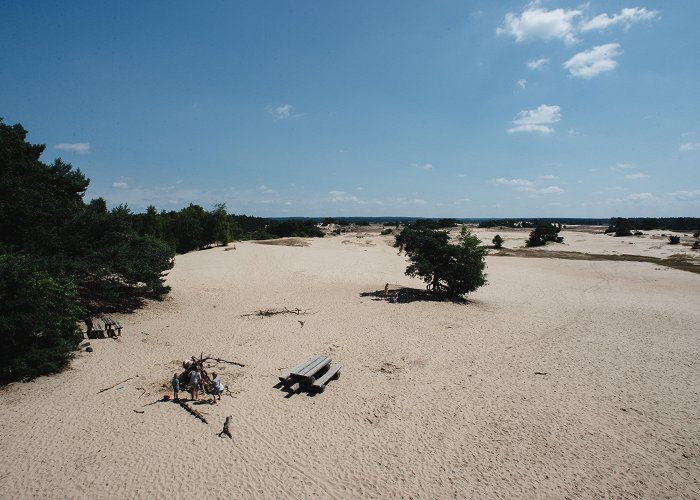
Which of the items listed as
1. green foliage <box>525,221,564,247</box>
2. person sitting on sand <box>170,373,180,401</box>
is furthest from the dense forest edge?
green foliage <box>525,221,564,247</box>

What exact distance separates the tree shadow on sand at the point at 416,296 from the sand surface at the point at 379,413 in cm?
335

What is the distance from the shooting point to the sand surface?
937cm

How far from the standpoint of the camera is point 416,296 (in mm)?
29688

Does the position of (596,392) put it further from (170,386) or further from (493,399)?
(170,386)

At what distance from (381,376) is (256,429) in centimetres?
591

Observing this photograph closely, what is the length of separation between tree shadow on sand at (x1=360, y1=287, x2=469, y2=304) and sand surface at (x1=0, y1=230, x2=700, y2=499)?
11.0 ft

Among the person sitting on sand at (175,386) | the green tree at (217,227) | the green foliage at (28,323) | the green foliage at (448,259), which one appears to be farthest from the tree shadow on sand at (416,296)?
the green tree at (217,227)

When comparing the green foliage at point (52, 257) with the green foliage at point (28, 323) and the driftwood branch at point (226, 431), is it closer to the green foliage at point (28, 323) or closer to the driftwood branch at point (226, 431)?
the green foliage at point (28, 323)

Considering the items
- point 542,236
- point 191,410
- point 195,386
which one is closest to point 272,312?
point 195,386

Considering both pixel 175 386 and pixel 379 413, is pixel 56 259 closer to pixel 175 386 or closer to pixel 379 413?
pixel 175 386

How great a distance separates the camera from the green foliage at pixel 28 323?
12891mm

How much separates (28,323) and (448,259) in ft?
84.8

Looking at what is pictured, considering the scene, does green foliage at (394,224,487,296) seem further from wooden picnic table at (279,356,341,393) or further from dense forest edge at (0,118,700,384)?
wooden picnic table at (279,356,341,393)

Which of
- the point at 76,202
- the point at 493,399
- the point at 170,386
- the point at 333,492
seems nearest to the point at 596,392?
the point at 493,399
